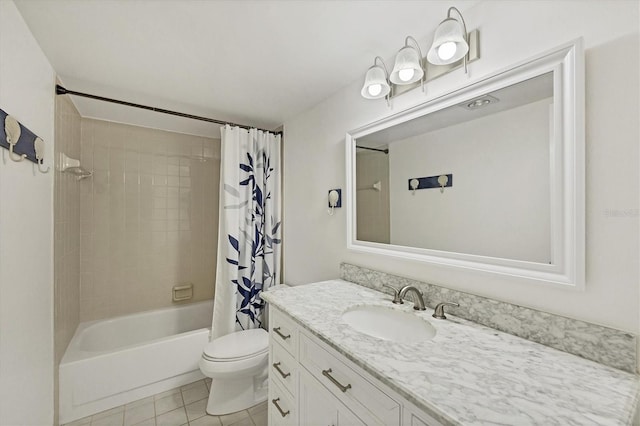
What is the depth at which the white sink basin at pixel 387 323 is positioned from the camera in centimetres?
117

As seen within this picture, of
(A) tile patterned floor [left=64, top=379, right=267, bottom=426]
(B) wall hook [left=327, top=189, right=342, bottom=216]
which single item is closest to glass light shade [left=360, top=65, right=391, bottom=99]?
(B) wall hook [left=327, top=189, right=342, bottom=216]

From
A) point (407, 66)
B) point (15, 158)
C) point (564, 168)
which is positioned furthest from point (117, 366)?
point (564, 168)

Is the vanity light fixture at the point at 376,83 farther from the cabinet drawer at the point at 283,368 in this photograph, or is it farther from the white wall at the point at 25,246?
the white wall at the point at 25,246

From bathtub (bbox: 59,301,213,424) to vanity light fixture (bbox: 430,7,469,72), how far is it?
244 centimetres

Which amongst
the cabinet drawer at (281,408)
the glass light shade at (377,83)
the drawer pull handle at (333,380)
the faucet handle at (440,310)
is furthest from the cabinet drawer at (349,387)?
the glass light shade at (377,83)

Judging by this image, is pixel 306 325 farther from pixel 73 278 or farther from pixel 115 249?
pixel 115 249

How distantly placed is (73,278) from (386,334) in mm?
2489

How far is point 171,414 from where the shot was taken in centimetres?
182

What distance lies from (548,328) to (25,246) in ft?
7.10

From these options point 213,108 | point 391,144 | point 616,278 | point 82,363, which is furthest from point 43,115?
point 616,278

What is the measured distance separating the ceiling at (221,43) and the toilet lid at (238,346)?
1.85 m

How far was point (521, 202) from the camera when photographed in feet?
3.27

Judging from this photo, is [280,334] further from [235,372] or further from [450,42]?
[450,42]

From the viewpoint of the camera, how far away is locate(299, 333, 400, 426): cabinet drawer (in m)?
0.77
